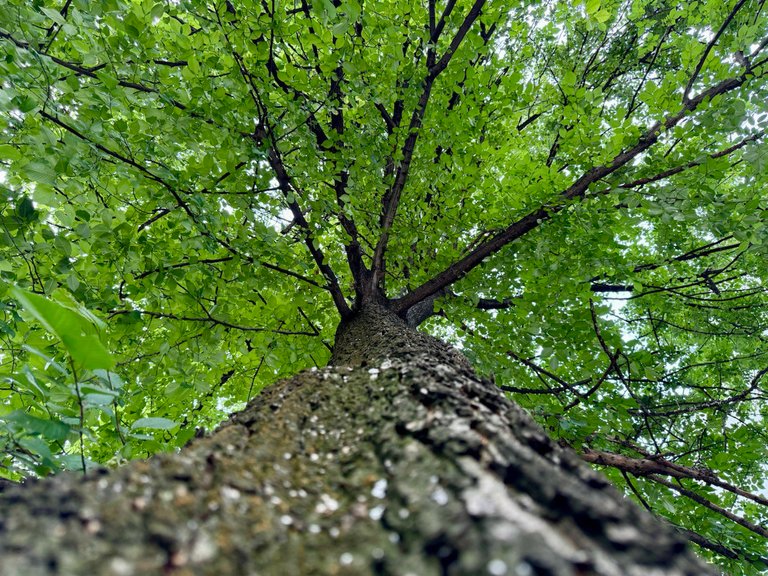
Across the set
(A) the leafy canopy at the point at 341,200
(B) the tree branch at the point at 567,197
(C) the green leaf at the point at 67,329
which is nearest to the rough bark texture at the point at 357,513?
(C) the green leaf at the point at 67,329

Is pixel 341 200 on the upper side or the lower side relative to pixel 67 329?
upper

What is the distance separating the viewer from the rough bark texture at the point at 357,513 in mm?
516

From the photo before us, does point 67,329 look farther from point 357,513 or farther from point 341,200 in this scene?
point 341,200

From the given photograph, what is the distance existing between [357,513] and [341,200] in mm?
3732

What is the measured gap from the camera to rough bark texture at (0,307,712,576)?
0.52 metres

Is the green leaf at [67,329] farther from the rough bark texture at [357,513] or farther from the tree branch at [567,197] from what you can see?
the tree branch at [567,197]

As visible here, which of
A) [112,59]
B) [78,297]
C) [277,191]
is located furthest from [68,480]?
[277,191]

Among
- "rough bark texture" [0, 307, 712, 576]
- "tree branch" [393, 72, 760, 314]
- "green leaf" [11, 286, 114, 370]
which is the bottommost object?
"rough bark texture" [0, 307, 712, 576]

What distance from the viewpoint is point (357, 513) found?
28.0 inches

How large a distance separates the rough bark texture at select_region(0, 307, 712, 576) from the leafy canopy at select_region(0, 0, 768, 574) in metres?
0.83

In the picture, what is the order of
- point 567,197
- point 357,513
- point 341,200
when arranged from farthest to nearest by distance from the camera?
point 341,200
point 567,197
point 357,513

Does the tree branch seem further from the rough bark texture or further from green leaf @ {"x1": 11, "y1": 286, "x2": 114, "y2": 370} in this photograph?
green leaf @ {"x1": 11, "y1": 286, "x2": 114, "y2": 370}

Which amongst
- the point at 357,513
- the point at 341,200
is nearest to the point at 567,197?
the point at 341,200

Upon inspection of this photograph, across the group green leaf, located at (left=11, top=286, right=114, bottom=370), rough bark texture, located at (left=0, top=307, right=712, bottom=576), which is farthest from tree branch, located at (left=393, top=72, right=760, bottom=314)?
green leaf, located at (left=11, top=286, right=114, bottom=370)
